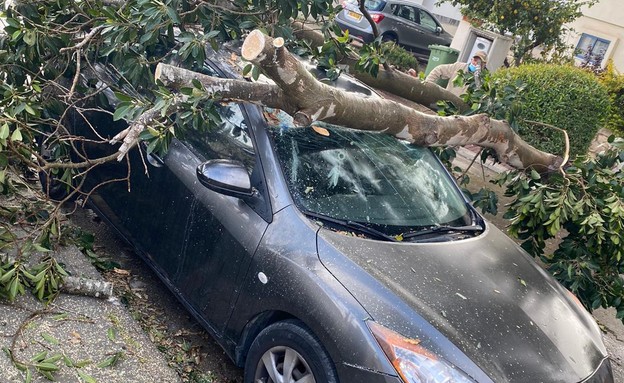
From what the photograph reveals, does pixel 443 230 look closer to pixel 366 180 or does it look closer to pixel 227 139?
pixel 366 180

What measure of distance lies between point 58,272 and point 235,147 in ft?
4.14

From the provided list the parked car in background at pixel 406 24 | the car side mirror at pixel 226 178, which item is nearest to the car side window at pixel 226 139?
the car side mirror at pixel 226 178

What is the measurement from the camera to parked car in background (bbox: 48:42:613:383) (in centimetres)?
291

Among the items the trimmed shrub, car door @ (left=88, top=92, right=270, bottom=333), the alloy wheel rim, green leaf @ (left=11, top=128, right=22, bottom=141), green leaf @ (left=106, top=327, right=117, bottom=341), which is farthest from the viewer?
the trimmed shrub

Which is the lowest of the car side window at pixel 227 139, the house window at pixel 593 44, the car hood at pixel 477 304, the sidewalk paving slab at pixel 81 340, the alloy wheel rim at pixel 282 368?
the sidewalk paving slab at pixel 81 340

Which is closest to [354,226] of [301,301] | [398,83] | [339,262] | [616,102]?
[339,262]

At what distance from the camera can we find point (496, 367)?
111 inches

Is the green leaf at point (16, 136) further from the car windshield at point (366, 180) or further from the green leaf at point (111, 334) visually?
the car windshield at point (366, 180)

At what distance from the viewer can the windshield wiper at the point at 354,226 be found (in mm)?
3424

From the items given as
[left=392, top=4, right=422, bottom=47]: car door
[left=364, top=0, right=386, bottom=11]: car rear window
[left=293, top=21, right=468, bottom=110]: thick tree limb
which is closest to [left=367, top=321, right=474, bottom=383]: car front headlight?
[left=293, top=21, right=468, bottom=110]: thick tree limb

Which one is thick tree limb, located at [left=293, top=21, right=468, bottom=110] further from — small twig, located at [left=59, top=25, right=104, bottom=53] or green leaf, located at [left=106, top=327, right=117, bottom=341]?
green leaf, located at [left=106, top=327, right=117, bottom=341]

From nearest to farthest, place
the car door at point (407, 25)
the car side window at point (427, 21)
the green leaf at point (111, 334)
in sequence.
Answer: the green leaf at point (111, 334) → the car door at point (407, 25) → the car side window at point (427, 21)

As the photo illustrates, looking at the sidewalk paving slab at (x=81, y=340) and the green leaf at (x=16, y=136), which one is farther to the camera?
the green leaf at (x=16, y=136)

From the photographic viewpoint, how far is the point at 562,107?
9148 mm
